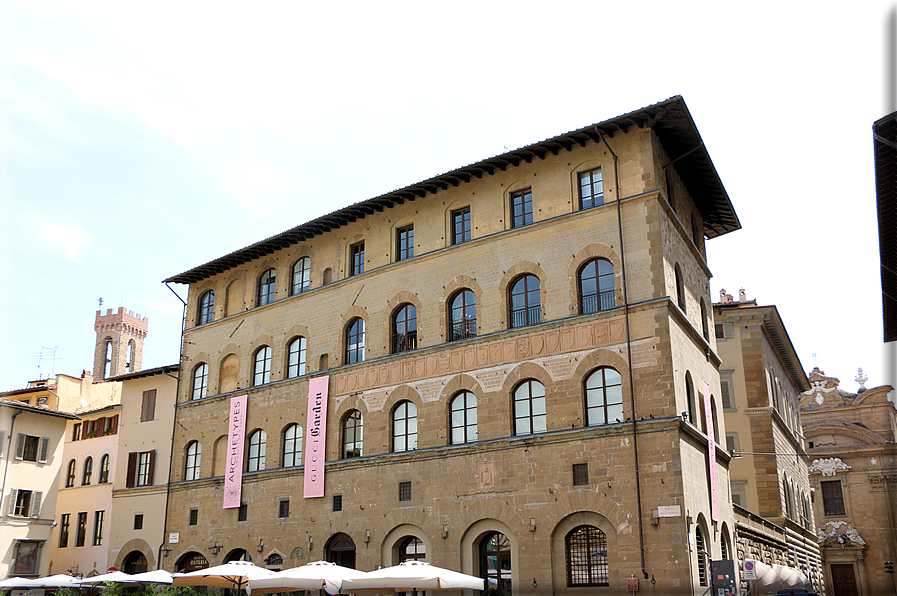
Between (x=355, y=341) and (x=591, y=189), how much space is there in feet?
34.0

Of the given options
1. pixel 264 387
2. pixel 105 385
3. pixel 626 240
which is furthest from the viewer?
pixel 105 385

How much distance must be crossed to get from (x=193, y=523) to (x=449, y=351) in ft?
45.1

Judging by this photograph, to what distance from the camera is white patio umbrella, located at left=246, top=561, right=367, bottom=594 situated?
65.0 feet

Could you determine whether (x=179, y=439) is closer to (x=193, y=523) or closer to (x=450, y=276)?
(x=193, y=523)

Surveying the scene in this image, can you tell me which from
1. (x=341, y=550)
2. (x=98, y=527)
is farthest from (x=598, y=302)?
(x=98, y=527)

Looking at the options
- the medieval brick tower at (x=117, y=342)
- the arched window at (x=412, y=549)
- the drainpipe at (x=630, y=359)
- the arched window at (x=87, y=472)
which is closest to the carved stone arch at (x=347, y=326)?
the arched window at (x=412, y=549)

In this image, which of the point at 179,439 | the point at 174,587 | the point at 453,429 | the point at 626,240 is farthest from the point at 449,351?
the point at 179,439

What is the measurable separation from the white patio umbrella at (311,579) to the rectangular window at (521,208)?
11983mm

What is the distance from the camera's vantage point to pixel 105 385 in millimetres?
48312

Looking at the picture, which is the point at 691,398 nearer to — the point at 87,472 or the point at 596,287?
the point at 596,287

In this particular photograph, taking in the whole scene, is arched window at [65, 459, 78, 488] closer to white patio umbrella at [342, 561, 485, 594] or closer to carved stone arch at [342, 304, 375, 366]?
carved stone arch at [342, 304, 375, 366]

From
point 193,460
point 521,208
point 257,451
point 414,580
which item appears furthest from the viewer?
point 193,460

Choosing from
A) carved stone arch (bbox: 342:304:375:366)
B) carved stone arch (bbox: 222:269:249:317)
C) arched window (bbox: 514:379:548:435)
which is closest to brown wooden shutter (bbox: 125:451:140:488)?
carved stone arch (bbox: 222:269:249:317)

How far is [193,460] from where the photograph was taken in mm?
32688
